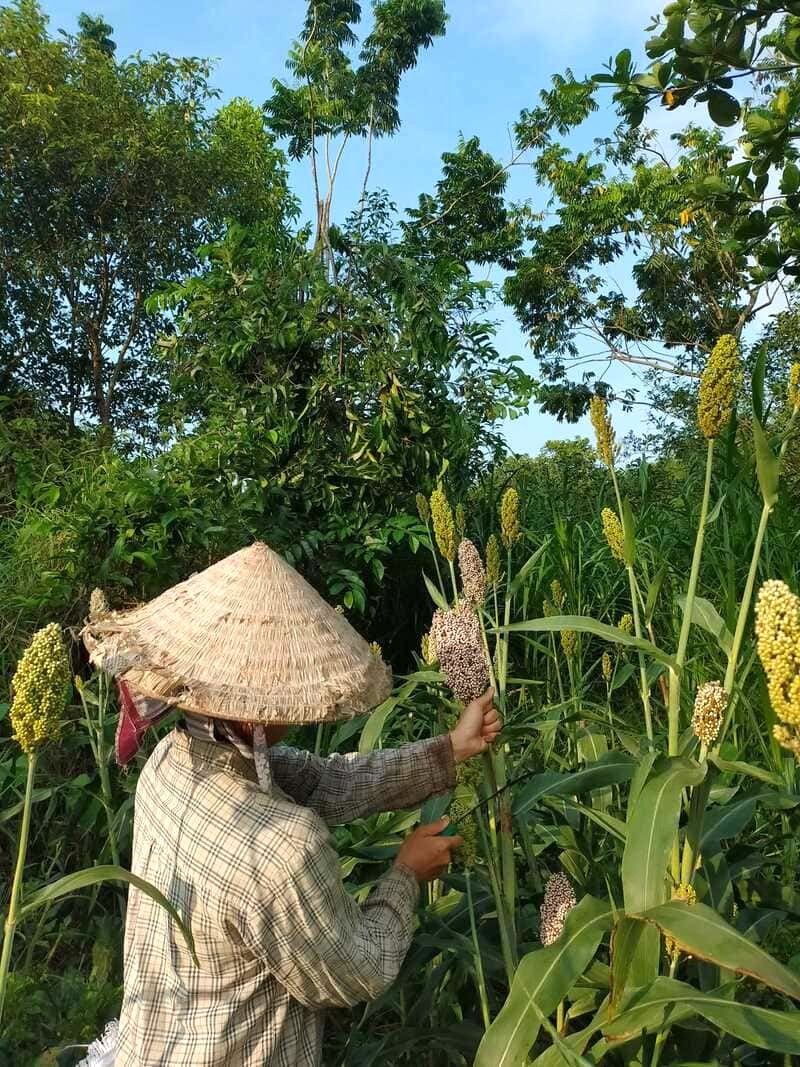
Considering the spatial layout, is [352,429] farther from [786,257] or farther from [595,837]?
[595,837]

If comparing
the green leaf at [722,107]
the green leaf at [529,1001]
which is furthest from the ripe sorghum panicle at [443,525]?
the green leaf at [722,107]

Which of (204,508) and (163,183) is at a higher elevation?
(163,183)

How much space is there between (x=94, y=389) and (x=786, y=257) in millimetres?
9384

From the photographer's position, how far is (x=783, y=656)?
776 mm

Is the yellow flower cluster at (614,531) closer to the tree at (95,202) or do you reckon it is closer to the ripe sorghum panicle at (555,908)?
the ripe sorghum panicle at (555,908)

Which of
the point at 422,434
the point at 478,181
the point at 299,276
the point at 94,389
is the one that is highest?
the point at 478,181

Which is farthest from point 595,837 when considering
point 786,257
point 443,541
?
point 786,257

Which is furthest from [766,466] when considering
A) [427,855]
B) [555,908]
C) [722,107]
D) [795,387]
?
[722,107]

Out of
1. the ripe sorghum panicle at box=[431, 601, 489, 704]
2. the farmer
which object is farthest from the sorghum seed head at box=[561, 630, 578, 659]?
the ripe sorghum panicle at box=[431, 601, 489, 704]

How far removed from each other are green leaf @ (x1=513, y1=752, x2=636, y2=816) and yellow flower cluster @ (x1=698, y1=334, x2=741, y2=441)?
671 millimetres

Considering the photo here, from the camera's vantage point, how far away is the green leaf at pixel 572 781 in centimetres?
169

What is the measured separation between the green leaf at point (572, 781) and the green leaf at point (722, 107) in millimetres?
1961

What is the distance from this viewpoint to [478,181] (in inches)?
636

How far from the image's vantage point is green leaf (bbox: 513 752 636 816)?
1687 millimetres
